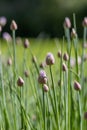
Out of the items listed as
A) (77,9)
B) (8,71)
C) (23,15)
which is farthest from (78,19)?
(8,71)

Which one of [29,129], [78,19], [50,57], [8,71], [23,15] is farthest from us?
[23,15]

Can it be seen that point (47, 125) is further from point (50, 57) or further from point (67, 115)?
point (50, 57)

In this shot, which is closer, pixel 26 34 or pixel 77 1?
pixel 26 34

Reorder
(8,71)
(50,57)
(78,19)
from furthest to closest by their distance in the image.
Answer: (78,19), (8,71), (50,57)

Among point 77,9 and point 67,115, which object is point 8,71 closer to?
point 67,115

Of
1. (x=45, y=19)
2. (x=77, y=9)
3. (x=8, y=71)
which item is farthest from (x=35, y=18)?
(x=8, y=71)

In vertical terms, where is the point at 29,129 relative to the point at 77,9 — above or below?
above

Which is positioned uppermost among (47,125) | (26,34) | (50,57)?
(50,57)
